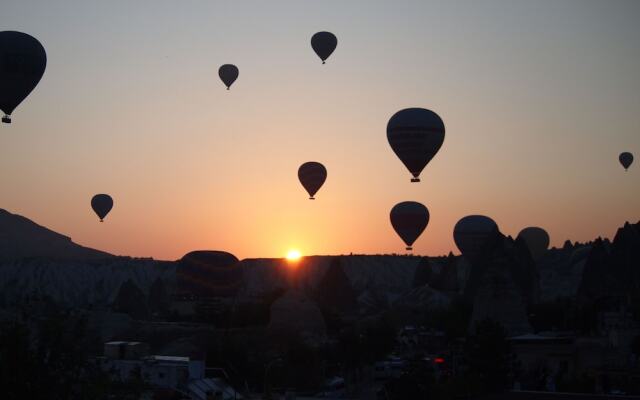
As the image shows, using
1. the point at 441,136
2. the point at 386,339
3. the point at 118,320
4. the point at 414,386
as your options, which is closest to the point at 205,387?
the point at 414,386

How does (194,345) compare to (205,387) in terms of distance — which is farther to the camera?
(194,345)

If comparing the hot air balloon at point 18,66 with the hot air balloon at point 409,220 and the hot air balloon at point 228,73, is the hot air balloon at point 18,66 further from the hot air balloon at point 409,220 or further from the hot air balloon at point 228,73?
the hot air balloon at point 409,220

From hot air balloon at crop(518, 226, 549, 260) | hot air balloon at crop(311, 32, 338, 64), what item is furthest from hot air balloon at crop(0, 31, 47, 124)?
hot air balloon at crop(518, 226, 549, 260)

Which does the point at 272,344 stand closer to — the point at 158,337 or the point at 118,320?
the point at 158,337

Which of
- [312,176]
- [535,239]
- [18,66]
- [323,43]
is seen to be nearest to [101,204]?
[312,176]

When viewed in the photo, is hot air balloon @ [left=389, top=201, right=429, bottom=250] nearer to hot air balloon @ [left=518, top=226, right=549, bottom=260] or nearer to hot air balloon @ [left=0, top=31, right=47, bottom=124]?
hot air balloon @ [left=0, top=31, right=47, bottom=124]
